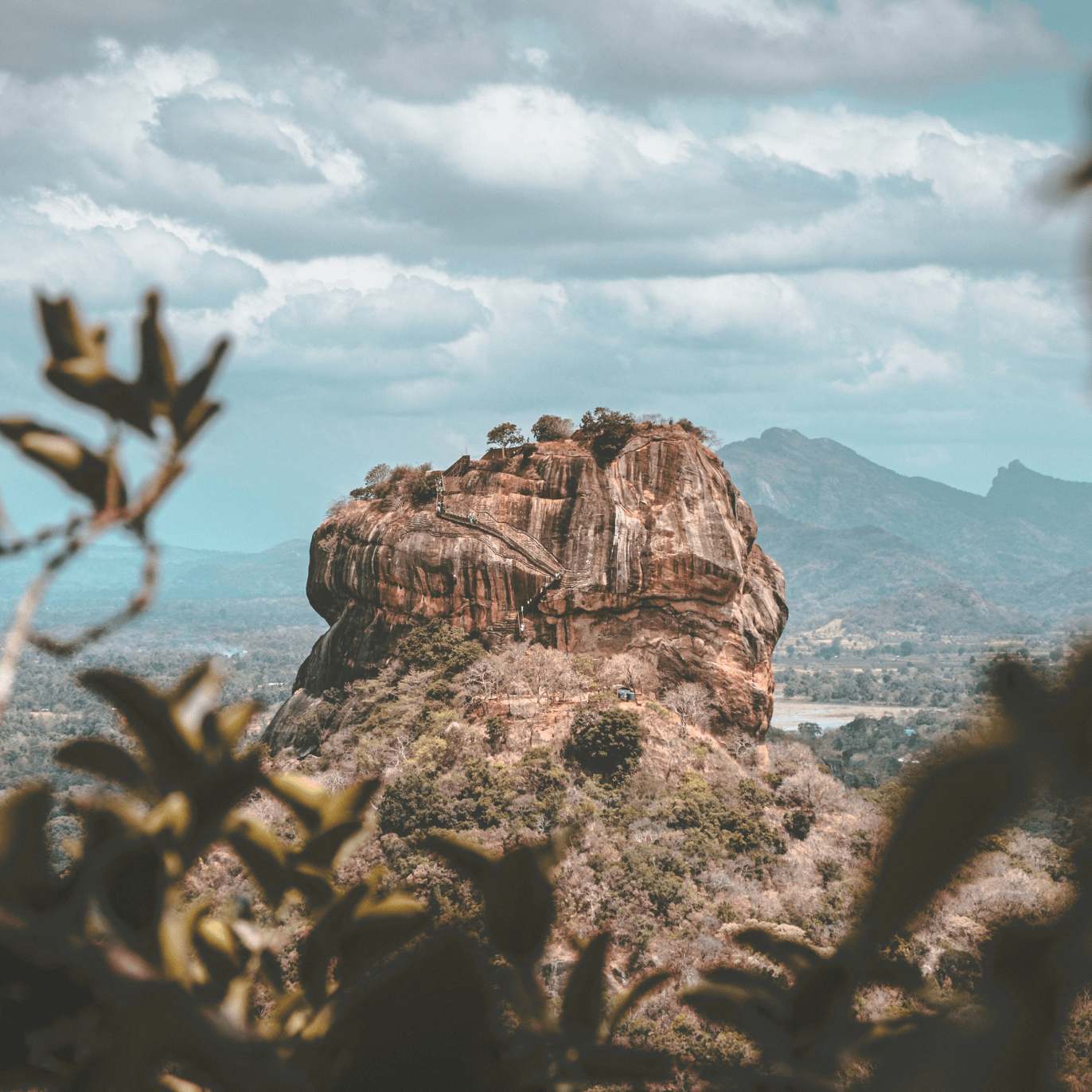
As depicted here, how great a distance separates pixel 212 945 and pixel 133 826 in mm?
344

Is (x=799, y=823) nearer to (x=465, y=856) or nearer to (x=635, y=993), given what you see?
→ (x=635, y=993)

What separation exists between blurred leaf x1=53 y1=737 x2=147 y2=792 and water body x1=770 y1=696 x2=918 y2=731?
9417cm

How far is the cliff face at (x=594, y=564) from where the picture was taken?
102 ft

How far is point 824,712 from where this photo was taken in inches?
4491

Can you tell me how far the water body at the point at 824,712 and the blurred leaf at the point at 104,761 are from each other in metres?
94.2

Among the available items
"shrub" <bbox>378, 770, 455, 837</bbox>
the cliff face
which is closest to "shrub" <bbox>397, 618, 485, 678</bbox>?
the cliff face

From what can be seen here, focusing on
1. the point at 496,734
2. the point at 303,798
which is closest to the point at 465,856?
the point at 303,798

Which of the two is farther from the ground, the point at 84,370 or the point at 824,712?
the point at 84,370

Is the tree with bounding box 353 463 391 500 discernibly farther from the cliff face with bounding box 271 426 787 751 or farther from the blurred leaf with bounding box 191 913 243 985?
the blurred leaf with bounding box 191 913 243 985

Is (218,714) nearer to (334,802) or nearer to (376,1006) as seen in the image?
(334,802)

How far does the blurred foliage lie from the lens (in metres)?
1.02

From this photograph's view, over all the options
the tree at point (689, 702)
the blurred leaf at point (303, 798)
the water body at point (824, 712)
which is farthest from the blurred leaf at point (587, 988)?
the water body at point (824, 712)

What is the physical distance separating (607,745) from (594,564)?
5679 mm

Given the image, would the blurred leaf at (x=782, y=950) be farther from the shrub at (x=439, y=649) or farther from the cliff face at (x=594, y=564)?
the cliff face at (x=594, y=564)
